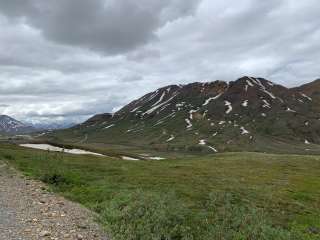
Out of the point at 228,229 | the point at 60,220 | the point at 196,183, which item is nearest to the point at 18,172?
the point at 196,183

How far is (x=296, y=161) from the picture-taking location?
251 ft

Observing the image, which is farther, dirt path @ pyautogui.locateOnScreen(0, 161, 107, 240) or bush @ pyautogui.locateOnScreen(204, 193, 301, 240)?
bush @ pyautogui.locateOnScreen(204, 193, 301, 240)

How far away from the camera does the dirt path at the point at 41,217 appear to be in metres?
17.0

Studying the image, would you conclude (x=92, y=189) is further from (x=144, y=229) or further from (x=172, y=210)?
(x=144, y=229)

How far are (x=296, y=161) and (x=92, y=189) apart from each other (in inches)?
2193

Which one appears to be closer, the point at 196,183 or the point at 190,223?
the point at 190,223

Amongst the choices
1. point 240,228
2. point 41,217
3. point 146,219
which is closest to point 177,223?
point 146,219

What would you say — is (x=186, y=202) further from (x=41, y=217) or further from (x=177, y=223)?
(x=41, y=217)

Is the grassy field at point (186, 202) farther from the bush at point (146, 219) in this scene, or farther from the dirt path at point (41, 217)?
the dirt path at point (41, 217)

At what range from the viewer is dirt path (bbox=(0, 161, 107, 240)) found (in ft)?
55.6

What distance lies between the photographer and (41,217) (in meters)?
19.9

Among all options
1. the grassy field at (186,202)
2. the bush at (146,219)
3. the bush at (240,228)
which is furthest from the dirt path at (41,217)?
the bush at (240,228)

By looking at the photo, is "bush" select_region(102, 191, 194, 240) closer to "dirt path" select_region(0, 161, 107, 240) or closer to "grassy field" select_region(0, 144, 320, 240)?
"grassy field" select_region(0, 144, 320, 240)

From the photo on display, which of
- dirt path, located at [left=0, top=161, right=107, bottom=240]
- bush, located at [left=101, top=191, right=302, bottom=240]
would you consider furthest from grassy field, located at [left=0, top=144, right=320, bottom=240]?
dirt path, located at [left=0, top=161, right=107, bottom=240]
